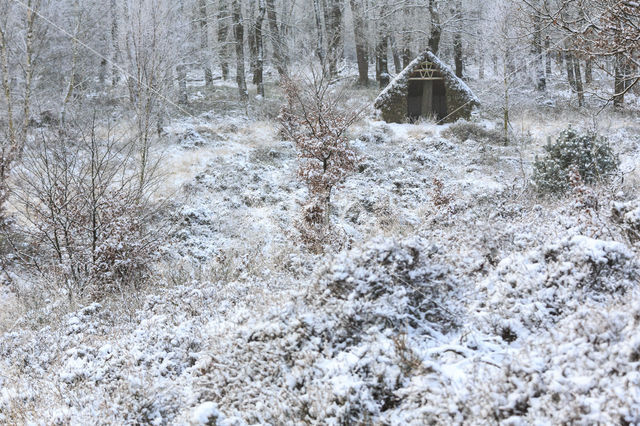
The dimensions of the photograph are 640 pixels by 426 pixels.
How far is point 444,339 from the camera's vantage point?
3.09 m

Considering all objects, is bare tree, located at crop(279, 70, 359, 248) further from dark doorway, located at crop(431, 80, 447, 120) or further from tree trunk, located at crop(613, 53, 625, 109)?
dark doorway, located at crop(431, 80, 447, 120)

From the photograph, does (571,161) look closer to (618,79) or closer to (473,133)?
(618,79)

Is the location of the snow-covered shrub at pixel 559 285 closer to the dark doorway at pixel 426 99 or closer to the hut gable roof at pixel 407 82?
the hut gable roof at pixel 407 82

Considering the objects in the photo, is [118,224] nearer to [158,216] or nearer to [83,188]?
[83,188]

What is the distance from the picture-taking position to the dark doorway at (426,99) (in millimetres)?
19203

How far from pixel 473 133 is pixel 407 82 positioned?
3.46 m

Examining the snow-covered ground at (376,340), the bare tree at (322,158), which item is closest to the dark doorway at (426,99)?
the bare tree at (322,158)

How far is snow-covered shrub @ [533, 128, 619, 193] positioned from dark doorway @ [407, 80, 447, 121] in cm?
913

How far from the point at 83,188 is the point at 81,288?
68.5 inches

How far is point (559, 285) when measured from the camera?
3.17 m

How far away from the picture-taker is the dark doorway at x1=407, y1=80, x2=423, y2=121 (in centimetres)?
1970

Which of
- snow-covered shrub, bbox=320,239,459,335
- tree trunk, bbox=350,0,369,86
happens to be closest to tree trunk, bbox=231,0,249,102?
tree trunk, bbox=350,0,369,86

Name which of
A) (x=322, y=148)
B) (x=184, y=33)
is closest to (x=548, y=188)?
(x=322, y=148)

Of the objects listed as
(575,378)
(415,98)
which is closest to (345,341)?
(575,378)
